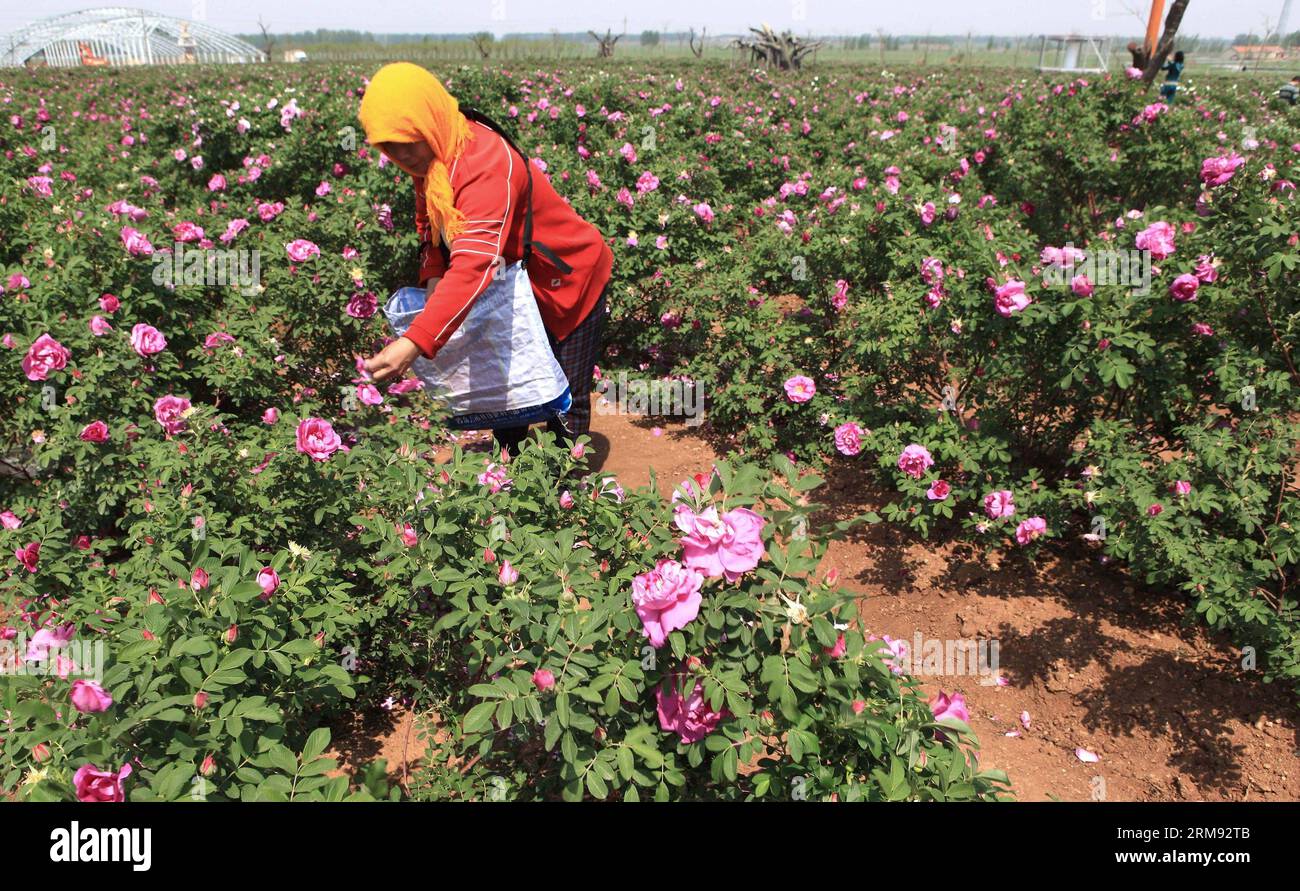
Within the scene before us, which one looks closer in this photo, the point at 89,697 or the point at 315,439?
the point at 89,697

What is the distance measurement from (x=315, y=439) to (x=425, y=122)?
975mm

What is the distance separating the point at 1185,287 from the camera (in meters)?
2.35

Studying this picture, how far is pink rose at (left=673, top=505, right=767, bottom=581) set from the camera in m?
1.21

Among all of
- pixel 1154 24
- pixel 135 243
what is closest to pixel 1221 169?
pixel 135 243

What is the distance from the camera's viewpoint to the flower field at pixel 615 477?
129 cm

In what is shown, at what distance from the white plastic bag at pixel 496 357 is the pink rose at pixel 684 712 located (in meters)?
1.44

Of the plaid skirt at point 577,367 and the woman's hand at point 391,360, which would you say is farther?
the plaid skirt at point 577,367

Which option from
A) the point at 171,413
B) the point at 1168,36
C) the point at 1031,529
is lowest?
the point at 1031,529

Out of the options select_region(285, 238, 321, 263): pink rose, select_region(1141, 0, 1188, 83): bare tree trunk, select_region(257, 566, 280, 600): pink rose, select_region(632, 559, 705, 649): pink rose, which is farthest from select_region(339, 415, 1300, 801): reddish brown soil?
select_region(1141, 0, 1188, 83): bare tree trunk

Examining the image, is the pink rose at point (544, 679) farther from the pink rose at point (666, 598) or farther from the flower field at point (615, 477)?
the pink rose at point (666, 598)

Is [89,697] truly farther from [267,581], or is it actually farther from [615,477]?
[615,477]

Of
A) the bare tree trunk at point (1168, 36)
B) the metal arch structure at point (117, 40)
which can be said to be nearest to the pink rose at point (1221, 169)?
the bare tree trunk at point (1168, 36)

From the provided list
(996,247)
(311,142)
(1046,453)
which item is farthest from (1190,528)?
(311,142)

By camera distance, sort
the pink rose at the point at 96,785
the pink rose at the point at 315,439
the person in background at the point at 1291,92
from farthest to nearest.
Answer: the person in background at the point at 1291,92, the pink rose at the point at 315,439, the pink rose at the point at 96,785
